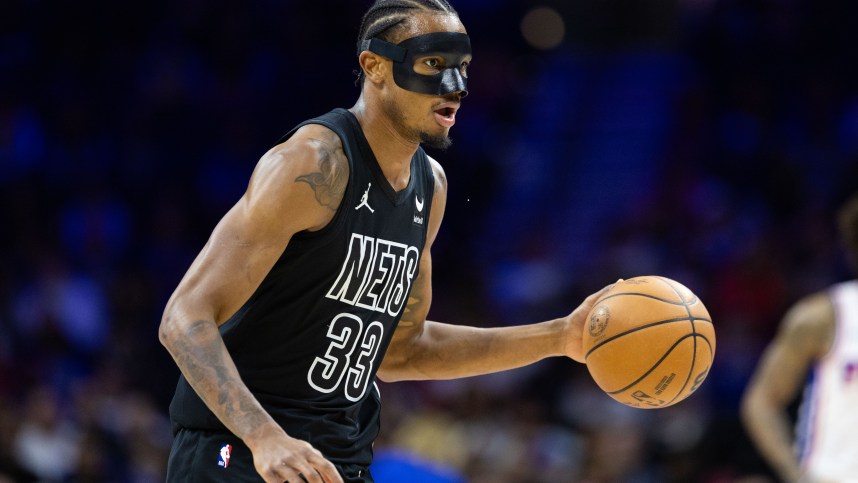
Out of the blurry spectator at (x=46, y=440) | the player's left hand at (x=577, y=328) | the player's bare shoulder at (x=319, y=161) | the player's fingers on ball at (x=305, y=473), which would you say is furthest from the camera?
the blurry spectator at (x=46, y=440)

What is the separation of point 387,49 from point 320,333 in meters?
0.98

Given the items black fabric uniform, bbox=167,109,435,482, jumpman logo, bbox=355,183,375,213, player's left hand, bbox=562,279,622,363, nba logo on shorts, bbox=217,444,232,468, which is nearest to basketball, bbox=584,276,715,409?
player's left hand, bbox=562,279,622,363

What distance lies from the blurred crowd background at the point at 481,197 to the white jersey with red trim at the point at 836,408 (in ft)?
10.4

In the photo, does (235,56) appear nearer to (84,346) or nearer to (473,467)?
(84,346)

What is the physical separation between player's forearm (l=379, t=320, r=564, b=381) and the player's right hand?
4.39ft

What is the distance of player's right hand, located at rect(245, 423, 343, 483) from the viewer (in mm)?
3166

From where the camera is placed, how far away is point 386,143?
4078 millimetres

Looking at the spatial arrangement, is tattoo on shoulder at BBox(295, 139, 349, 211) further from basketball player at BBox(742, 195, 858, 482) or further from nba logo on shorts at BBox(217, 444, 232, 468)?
basketball player at BBox(742, 195, 858, 482)

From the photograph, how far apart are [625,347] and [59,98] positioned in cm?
995

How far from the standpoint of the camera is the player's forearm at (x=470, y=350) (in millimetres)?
4414

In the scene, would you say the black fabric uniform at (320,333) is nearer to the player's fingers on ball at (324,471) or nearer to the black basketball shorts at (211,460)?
the black basketball shorts at (211,460)

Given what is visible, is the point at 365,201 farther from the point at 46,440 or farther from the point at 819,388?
the point at 46,440

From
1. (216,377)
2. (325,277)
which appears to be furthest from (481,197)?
(216,377)

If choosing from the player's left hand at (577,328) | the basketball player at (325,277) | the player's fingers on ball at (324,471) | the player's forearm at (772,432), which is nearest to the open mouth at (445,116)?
the basketball player at (325,277)
